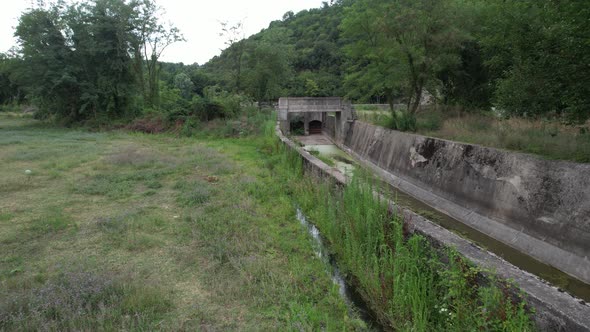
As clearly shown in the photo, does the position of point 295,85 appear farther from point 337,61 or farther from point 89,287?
point 89,287

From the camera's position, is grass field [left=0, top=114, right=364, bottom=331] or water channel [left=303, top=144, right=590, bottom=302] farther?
water channel [left=303, top=144, right=590, bottom=302]

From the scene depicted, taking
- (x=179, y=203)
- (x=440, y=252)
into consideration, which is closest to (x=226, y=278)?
(x=440, y=252)

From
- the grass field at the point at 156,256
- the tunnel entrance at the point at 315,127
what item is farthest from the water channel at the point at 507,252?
the tunnel entrance at the point at 315,127

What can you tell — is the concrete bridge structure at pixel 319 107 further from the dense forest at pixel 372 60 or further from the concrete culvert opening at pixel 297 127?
the concrete culvert opening at pixel 297 127

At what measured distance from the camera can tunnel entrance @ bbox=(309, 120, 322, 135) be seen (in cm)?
3328

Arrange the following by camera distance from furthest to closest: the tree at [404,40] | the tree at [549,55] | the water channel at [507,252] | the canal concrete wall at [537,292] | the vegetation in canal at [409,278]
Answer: the tree at [404,40]
the tree at [549,55]
the water channel at [507,252]
the vegetation in canal at [409,278]
the canal concrete wall at [537,292]

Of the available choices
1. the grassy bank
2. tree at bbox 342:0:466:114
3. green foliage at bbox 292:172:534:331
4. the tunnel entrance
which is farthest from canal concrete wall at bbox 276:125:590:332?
the tunnel entrance

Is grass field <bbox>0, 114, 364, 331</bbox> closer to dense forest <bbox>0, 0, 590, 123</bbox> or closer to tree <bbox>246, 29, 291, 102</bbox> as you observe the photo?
dense forest <bbox>0, 0, 590, 123</bbox>

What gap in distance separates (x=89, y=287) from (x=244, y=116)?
20.9 metres

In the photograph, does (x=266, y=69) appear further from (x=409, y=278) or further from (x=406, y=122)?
(x=409, y=278)

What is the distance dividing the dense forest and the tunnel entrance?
5538 mm

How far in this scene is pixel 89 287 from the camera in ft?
11.9

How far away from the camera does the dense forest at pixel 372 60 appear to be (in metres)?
6.83

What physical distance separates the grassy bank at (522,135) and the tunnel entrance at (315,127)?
19668 millimetres
